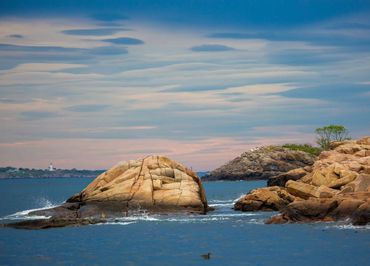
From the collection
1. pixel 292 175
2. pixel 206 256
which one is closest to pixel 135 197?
pixel 206 256

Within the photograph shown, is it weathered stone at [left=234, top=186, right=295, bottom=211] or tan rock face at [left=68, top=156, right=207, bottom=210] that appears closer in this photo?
tan rock face at [left=68, top=156, right=207, bottom=210]

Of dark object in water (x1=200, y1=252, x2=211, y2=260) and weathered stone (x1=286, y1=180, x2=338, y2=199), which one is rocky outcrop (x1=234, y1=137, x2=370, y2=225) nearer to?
weathered stone (x1=286, y1=180, x2=338, y2=199)

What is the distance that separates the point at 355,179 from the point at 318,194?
5153mm

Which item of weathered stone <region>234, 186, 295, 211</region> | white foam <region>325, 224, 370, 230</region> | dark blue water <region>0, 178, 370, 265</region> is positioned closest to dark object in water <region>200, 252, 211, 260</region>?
dark blue water <region>0, 178, 370, 265</region>

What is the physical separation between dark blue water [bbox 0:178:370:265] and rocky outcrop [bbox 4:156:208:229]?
3.41m

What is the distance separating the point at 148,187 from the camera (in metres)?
85.8

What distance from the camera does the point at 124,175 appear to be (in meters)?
89.3

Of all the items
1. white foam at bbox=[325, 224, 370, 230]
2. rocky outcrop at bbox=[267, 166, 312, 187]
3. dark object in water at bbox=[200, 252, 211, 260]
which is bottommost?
dark object in water at bbox=[200, 252, 211, 260]

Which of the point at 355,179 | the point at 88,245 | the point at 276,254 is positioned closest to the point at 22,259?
the point at 88,245

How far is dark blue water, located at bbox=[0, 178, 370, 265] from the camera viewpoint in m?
56.1

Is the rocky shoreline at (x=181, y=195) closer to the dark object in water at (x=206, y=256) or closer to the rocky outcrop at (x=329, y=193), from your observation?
the rocky outcrop at (x=329, y=193)

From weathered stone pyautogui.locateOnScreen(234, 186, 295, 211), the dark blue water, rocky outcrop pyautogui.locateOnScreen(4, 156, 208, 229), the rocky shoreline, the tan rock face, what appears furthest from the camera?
weathered stone pyautogui.locateOnScreen(234, 186, 295, 211)

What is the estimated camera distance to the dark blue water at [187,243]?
56062 mm

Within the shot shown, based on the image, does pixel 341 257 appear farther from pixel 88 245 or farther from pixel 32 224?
pixel 32 224
